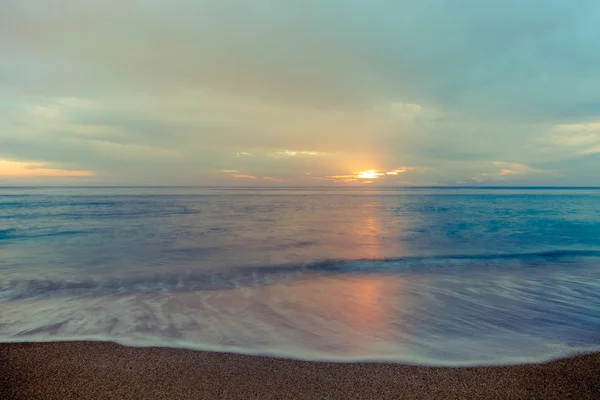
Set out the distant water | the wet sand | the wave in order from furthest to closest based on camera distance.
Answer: the wave < the distant water < the wet sand

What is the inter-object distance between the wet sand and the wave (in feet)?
15.7

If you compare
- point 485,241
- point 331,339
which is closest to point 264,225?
point 485,241

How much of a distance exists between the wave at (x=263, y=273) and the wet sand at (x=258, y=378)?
4782 mm

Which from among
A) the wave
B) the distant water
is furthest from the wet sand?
the wave

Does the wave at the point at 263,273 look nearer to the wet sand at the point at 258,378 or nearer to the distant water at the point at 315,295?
the distant water at the point at 315,295

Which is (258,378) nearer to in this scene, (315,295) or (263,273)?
(315,295)

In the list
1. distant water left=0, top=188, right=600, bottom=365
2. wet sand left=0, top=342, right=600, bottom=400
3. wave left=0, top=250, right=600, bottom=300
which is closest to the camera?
wet sand left=0, top=342, right=600, bottom=400

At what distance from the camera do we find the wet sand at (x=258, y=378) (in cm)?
445

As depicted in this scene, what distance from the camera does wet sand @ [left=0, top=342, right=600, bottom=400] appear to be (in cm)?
445

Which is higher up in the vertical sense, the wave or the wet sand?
the wet sand

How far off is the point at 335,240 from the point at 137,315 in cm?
1407

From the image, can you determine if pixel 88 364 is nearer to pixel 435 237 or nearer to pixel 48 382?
pixel 48 382

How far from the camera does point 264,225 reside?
27094 mm

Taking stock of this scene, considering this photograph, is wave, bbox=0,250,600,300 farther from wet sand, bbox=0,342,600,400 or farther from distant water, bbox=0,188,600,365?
wet sand, bbox=0,342,600,400
